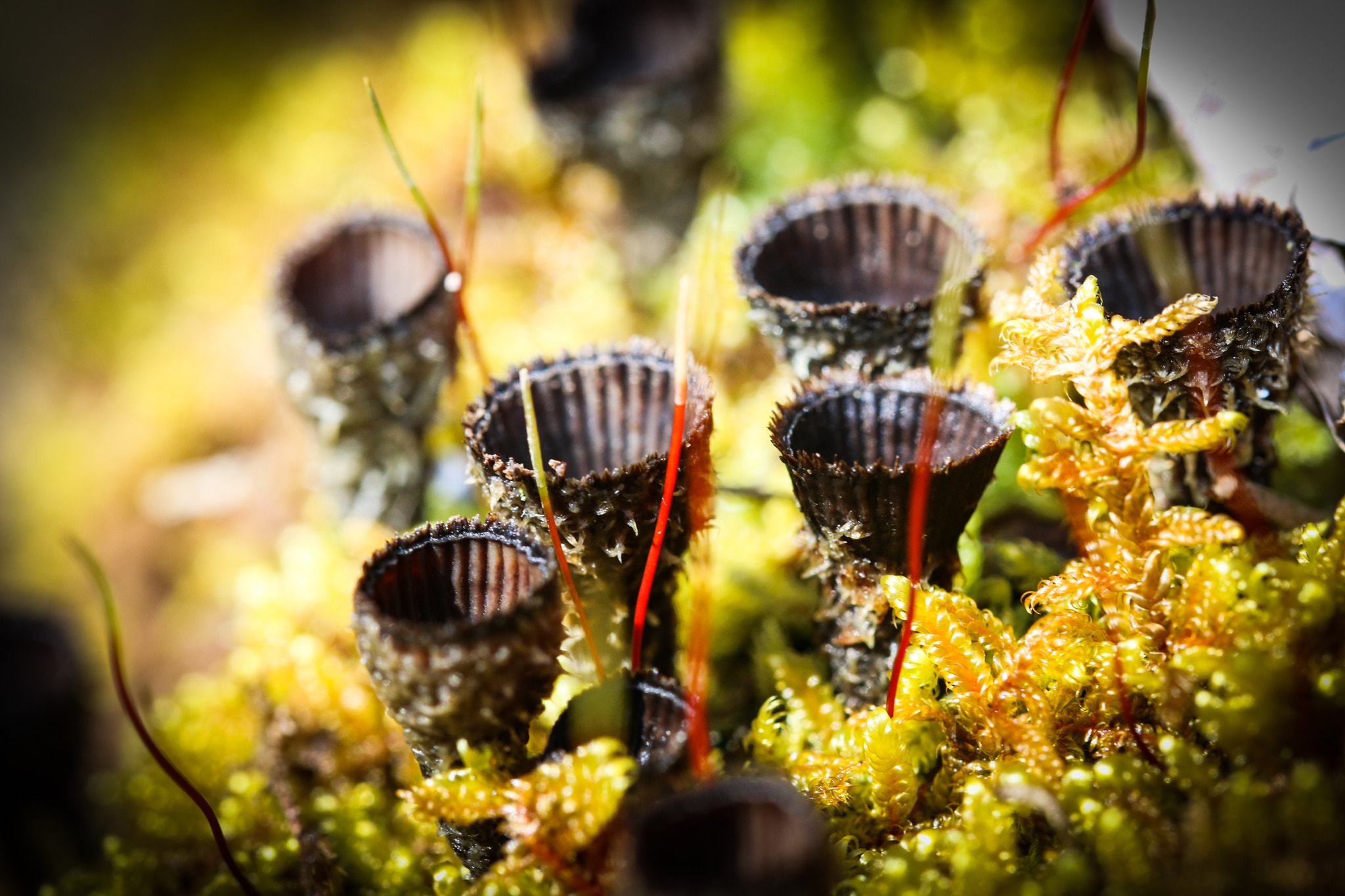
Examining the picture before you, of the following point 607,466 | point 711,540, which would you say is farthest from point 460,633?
point 711,540

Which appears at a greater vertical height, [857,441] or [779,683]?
[857,441]

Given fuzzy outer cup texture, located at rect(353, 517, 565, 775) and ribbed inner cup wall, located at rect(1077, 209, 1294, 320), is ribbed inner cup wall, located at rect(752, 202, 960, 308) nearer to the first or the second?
ribbed inner cup wall, located at rect(1077, 209, 1294, 320)

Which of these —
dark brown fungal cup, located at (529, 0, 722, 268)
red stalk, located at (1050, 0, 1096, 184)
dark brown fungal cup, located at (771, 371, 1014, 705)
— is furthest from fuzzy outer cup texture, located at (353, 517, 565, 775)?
dark brown fungal cup, located at (529, 0, 722, 268)

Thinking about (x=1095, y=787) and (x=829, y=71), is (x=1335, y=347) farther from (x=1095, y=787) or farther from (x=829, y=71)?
(x=829, y=71)

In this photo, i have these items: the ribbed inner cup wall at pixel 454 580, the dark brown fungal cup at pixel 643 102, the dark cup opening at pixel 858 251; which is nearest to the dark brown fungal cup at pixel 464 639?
the ribbed inner cup wall at pixel 454 580

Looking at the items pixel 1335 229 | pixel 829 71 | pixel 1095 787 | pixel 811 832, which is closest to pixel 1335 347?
pixel 1335 229

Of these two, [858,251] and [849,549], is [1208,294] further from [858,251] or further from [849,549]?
[849,549]

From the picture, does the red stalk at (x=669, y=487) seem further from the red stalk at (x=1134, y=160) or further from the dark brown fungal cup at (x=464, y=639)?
the red stalk at (x=1134, y=160)
